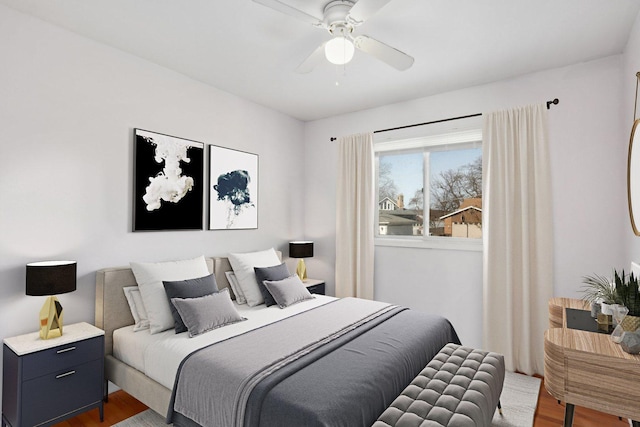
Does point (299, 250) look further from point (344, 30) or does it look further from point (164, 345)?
point (344, 30)

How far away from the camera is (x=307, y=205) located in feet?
16.0

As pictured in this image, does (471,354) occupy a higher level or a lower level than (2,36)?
lower

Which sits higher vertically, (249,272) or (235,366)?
(249,272)

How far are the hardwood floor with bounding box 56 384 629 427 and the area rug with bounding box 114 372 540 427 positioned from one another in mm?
45

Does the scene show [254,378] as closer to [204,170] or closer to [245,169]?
[204,170]

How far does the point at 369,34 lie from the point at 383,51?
0.45m

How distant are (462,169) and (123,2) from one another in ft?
11.1

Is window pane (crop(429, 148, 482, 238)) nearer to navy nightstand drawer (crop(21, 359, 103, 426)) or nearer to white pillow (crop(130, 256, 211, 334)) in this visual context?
white pillow (crop(130, 256, 211, 334))

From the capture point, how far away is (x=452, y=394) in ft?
5.92

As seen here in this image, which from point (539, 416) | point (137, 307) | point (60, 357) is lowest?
point (539, 416)

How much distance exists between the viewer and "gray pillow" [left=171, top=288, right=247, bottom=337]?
2484mm

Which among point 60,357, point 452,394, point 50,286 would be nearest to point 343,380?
point 452,394

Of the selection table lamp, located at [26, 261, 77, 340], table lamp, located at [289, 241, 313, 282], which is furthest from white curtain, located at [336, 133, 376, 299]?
table lamp, located at [26, 261, 77, 340]

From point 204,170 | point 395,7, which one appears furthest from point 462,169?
point 204,170
